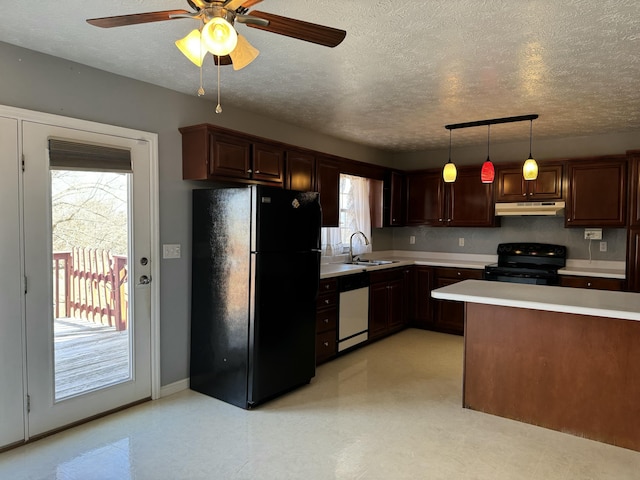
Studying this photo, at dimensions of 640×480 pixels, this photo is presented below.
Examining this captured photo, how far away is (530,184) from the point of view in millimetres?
4988

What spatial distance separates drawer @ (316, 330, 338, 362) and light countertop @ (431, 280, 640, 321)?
4.54 ft

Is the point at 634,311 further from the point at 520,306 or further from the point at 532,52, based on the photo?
the point at 532,52

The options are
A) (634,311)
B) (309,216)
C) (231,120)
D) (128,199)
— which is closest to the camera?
(634,311)

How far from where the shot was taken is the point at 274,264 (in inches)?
130

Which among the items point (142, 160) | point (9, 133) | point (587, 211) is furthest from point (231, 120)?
point (587, 211)

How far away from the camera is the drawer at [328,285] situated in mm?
4109

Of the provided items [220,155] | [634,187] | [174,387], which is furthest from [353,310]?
[634,187]

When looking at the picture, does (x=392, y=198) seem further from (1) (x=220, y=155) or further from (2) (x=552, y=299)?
(2) (x=552, y=299)

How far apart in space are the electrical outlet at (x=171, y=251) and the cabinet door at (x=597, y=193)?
13.7ft

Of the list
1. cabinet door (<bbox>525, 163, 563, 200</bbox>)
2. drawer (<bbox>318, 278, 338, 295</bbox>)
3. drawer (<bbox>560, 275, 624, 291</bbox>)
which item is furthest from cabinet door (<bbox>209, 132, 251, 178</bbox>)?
drawer (<bbox>560, 275, 624, 291</bbox>)

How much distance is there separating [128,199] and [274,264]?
1.19 m

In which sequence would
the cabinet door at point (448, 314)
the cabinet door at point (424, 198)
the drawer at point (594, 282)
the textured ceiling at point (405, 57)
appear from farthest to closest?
the cabinet door at point (424, 198) → the cabinet door at point (448, 314) → the drawer at point (594, 282) → the textured ceiling at point (405, 57)

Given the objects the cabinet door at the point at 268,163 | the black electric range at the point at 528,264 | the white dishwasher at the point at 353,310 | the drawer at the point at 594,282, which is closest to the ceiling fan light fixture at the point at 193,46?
the cabinet door at the point at 268,163

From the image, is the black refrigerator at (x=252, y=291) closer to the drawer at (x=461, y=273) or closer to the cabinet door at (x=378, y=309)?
the cabinet door at (x=378, y=309)
